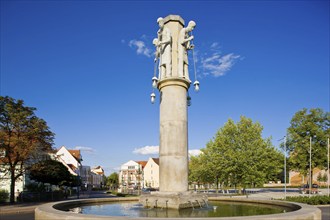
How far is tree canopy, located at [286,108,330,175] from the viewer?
5022 cm

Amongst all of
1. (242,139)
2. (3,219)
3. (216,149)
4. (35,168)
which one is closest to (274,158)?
(242,139)

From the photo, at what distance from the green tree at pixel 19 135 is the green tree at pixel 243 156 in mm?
24658

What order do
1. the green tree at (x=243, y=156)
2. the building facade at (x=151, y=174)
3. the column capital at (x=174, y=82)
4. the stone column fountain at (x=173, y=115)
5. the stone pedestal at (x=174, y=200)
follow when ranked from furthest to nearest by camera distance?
the building facade at (x=151, y=174), the green tree at (x=243, y=156), the column capital at (x=174, y=82), the stone column fountain at (x=173, y=115), the stone pedestal at (x=174, y=200)

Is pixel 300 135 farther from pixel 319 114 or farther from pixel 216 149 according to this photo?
pixel 216 149

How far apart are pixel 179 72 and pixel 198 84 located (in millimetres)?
1009

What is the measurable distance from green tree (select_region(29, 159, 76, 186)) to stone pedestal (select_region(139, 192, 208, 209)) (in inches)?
1179

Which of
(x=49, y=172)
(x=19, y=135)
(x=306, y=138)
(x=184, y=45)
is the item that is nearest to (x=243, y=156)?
(x=306, y=138)

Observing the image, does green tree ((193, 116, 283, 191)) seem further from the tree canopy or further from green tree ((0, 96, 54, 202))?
green tree ((0, 96, 54, 202))

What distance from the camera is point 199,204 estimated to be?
1180 cm

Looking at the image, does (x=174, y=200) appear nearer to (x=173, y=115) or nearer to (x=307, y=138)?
(x=173, y=115)

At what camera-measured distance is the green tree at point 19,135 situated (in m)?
35.3

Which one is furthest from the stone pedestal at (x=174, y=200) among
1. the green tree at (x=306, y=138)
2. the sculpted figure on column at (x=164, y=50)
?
the green tree at (x=306, y=138)

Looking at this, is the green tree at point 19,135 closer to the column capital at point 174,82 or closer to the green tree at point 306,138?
the column capital at point 174,82

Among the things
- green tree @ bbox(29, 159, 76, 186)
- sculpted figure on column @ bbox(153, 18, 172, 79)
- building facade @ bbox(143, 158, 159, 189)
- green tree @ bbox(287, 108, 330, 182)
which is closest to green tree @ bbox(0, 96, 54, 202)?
green tree @ bbox(29, 159, 76, 186)
